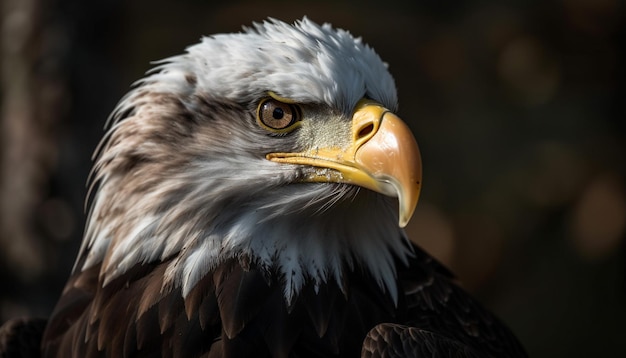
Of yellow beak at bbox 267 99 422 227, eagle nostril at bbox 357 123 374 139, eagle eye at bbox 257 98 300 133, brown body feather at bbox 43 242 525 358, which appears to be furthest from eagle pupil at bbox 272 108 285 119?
brown body feather at bbox 43 242 525 358

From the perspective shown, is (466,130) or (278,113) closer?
(278,113)

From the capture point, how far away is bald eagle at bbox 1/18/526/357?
8.46 feet

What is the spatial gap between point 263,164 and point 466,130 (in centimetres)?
567

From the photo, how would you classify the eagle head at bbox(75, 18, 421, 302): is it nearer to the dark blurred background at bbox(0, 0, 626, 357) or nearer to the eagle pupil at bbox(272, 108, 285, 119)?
the eagle pupil at bbox(272, 108, 285, 119)

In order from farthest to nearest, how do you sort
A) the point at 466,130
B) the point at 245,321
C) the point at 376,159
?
the point at 466,130, the point at 245,321, the point at 376,159

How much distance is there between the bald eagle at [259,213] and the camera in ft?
8.46

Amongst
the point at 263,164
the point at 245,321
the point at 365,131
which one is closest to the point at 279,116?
the point at 263,164

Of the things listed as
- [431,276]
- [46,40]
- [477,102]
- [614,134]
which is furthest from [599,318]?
[46,40]

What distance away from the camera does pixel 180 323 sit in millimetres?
2664

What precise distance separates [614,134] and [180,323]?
17.4ft

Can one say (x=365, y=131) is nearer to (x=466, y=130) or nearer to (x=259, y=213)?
(x=259, y=213)

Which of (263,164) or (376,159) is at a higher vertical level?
(376,159)

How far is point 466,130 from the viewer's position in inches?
318

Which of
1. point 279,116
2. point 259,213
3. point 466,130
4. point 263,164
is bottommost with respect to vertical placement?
point 466,130
